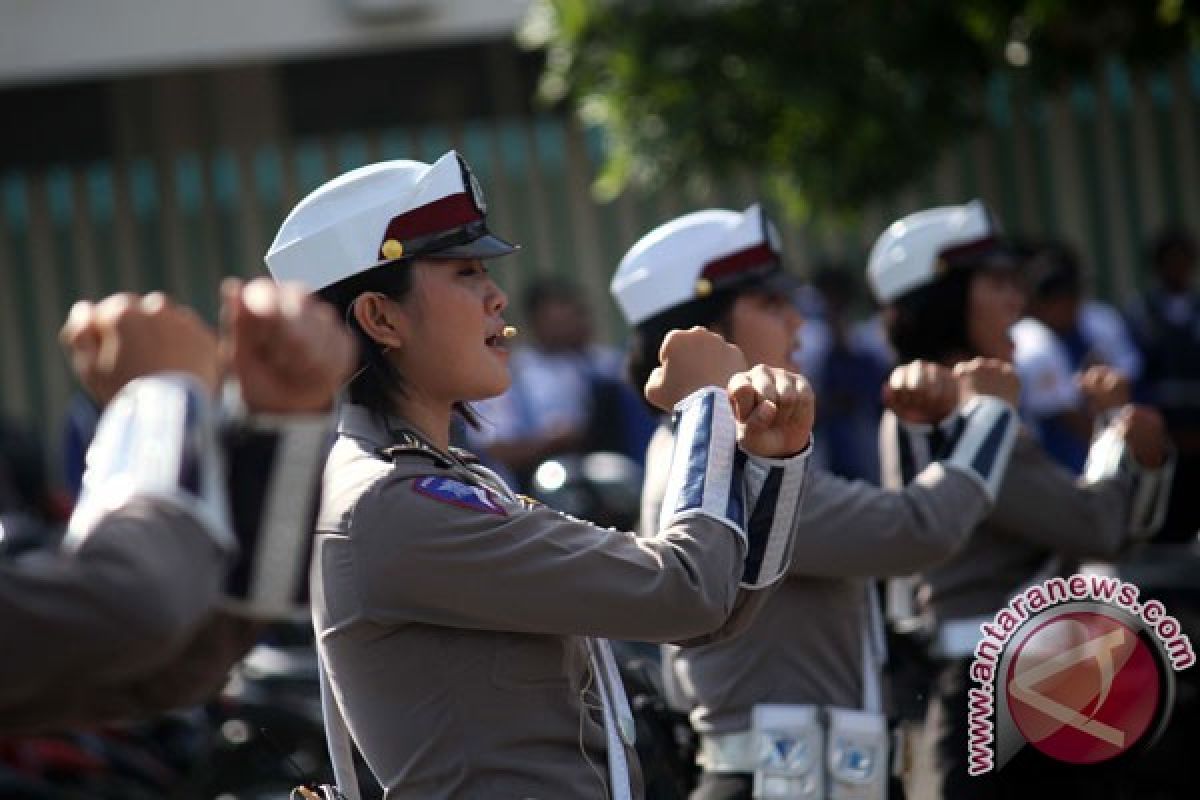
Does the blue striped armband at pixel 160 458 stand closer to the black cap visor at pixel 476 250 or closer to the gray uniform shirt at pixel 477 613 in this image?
the gray uniform shirt at pixel 477 613

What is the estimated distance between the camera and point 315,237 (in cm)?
313

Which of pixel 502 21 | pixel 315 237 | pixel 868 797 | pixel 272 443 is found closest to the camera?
pixel 272 443

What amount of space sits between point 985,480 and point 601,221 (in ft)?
30.1

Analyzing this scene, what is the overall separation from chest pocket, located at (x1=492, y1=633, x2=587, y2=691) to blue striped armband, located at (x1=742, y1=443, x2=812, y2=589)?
0.29 meters

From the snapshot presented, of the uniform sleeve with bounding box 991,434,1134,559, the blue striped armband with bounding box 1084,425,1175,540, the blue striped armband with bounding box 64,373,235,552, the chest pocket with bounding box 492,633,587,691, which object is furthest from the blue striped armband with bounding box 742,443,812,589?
the blue striped armband with bounding box 1084,425,1175,540

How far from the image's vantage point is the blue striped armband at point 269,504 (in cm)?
218

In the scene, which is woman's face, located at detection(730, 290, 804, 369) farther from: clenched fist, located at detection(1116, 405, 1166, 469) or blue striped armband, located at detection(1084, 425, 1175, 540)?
clenched fist, located at detection(1116, 405, 1166, 469)

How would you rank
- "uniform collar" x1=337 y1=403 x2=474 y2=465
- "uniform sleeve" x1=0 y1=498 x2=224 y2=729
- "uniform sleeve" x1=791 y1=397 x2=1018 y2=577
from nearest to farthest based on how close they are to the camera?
1. "uniform sleeve" x1=0 y1=498 x2=224 y2=729
2. "uniform collar" x1=337 y1=403 x2=474 y2=465
3. "uniform sleeve" x1=791 y1=397 x2=1018 y2=577

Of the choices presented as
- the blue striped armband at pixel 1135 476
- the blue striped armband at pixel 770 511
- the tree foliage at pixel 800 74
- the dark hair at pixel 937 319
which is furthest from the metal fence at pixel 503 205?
the blue striped armband at pixel 770 511

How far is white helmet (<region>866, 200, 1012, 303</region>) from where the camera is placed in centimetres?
502

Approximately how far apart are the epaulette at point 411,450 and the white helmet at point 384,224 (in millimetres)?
257

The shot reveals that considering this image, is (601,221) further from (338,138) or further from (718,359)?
(718,359)

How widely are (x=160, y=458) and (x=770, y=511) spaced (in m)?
1.14

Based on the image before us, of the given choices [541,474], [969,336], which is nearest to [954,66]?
[541,474]
